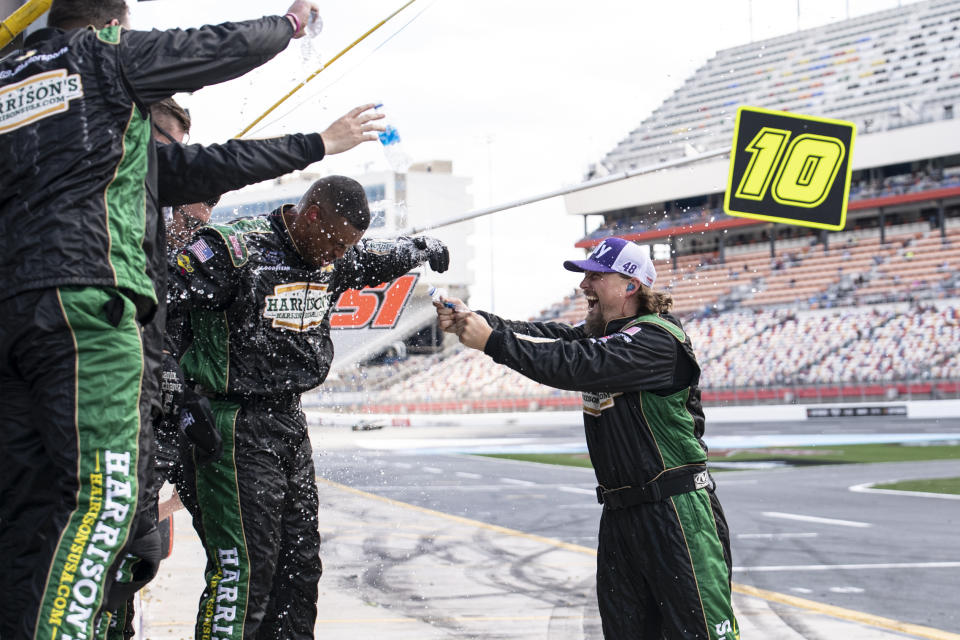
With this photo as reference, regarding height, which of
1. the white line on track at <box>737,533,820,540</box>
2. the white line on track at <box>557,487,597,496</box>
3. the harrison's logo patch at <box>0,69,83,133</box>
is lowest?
the white line on track at <box>557,487,597,496</box>

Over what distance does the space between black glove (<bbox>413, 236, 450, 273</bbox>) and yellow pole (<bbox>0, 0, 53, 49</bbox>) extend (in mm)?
1606

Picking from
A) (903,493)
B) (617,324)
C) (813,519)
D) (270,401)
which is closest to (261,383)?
(270,401)

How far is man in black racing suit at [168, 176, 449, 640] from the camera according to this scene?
3.33 metres

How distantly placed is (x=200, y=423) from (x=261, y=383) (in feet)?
1.16

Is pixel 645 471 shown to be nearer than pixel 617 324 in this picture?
Yes

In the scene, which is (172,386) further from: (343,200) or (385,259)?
(385,259)

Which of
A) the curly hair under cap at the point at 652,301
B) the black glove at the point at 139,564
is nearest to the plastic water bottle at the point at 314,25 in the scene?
the black glove at the point at 139,564

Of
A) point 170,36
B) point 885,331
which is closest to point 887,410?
point 885,331

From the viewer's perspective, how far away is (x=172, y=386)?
10.7ft

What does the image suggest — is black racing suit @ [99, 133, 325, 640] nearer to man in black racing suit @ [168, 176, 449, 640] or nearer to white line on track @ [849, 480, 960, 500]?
man in black racing suit @ [168, 176, 449, 640]

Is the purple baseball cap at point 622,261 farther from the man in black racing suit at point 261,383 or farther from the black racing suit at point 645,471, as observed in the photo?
the man in black racing suit at point 261,383

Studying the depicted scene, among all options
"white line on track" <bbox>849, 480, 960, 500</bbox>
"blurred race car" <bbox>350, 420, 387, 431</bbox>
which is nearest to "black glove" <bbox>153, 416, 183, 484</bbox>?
"blurred race car" <bbox>350, 420, 387, 431</bbox>

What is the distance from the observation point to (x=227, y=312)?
3486mm

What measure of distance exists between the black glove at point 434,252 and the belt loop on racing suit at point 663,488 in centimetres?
119
